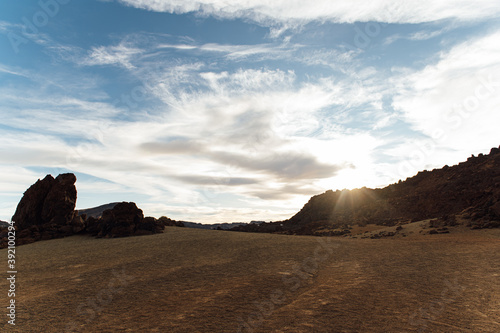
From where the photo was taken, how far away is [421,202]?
3878 centimetres

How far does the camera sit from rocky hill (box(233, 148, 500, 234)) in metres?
23.3

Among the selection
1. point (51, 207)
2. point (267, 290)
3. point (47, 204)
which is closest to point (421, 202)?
point (267, 290)

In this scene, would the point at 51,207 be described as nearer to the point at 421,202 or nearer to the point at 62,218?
the point at 62,218

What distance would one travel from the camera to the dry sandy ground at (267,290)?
6453mm

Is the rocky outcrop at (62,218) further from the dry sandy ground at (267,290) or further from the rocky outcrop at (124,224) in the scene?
the dry sandy ground at (267,290)

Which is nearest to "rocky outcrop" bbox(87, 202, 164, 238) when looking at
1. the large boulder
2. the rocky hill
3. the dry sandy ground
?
the large boulder

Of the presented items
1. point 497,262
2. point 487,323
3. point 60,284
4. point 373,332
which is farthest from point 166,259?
point 497,262

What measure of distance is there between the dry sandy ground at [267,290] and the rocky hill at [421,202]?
1265cm

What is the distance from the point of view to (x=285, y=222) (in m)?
56.0

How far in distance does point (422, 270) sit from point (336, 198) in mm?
48964

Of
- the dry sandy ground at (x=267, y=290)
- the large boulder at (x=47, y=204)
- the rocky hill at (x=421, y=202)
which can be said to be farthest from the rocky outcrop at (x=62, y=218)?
the rocky hill at (x=421, y=202)

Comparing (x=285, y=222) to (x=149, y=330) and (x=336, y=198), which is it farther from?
(x=149, y=330)

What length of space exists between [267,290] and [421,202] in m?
37.6

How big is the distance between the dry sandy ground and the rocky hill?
41.5 ft
